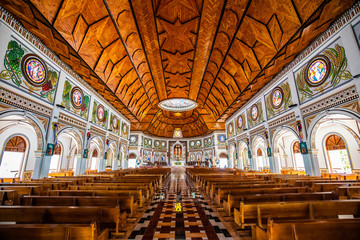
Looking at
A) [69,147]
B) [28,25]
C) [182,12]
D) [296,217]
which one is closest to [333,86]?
[296,217]

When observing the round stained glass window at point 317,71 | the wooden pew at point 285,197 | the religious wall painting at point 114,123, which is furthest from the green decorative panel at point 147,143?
the wooden pew at point 285,197

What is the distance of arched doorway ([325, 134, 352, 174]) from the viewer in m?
12.0

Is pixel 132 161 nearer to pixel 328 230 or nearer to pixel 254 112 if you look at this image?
pixel 254 112

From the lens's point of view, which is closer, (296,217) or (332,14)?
(296,217)

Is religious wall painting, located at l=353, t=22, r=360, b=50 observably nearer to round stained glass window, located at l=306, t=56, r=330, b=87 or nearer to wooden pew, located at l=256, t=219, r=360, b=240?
round stained glass window, located at l=306, t=56, r=330, b=87

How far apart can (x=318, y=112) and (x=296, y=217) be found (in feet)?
Answer: 26.7

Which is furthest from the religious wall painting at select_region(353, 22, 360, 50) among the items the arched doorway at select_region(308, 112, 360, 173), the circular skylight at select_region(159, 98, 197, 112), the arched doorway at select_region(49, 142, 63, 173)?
the arched doorway at select_region(49, 142, 63, 173)

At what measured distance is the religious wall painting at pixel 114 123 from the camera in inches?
667

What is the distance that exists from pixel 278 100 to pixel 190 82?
8344 millimetres

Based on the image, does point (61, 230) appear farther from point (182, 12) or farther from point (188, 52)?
point (188, 52)

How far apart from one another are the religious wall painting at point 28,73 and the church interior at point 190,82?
2.0 inches

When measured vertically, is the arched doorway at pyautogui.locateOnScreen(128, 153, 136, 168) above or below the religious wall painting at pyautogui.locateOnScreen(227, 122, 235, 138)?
below

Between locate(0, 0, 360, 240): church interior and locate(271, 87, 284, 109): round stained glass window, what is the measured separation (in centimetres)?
8

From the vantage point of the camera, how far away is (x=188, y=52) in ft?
39.3
